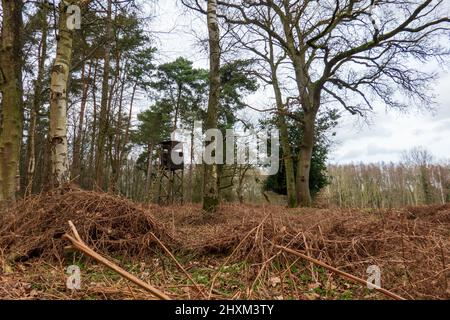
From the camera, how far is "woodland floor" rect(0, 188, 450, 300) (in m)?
2.07

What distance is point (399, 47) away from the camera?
11.3 m

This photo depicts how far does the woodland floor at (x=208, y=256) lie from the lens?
2074 millimetres

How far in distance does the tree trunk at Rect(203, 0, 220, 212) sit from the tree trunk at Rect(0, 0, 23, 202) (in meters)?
3.67

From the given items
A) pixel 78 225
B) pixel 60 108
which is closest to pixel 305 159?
pixel 60 108

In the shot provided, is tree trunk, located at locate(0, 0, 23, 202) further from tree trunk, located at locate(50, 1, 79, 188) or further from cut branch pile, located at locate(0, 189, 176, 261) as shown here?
cut branch pile, located at locate(0, 189, 176, 261)

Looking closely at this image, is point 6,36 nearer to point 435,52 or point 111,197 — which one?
point 111,197

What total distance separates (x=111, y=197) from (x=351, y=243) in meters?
2.77

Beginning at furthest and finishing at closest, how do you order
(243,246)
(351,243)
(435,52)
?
1. (435,52)
2. (243,246)
3. (351,243)

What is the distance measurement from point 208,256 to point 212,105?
4.42 metres

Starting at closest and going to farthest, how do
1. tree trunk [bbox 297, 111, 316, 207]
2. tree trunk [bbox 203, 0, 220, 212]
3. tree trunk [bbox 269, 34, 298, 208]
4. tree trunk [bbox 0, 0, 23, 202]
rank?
tree trunk [bbox 0, 0, 23, 202] < tree trunk [bbox 203, 0, 220, 212] < tree trunk [bbox 297, 111, 316, 207] < tree trunk [bbox 269, 34, 298, 208]

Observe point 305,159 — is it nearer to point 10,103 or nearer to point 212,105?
point 212,105

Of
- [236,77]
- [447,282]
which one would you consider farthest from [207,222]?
[236,77]

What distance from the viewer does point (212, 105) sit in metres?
7.04

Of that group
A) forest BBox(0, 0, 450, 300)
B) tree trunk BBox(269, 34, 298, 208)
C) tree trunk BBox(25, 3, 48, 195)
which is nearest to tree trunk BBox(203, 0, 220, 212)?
forest BBox(0, 0, 450, 300)
